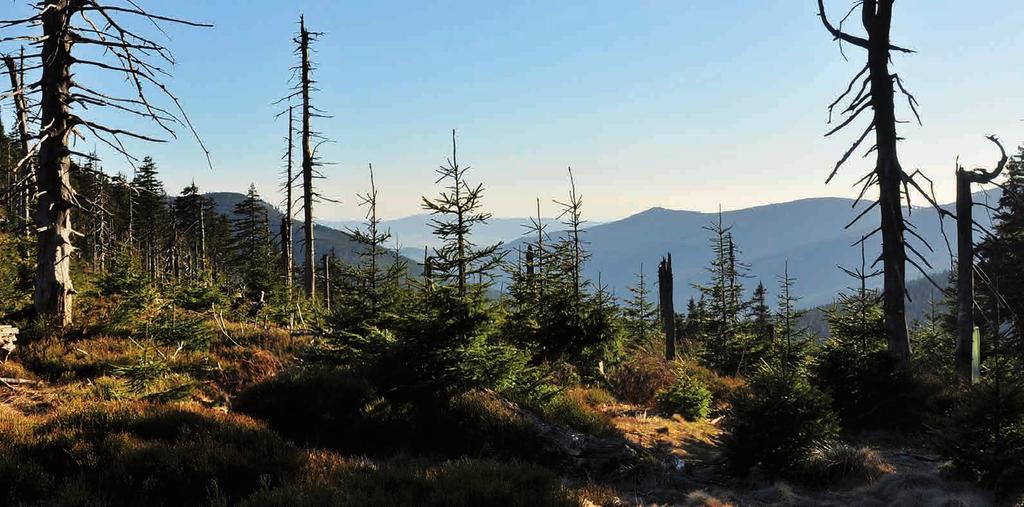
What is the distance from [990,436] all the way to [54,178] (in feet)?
57.5

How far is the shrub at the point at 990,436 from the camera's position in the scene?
6.46 metres

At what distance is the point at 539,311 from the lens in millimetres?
14875

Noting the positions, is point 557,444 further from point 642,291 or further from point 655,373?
point 642,291

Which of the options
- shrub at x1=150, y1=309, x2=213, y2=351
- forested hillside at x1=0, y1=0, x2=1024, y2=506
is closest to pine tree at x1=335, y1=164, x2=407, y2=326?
forested hillside at x1=0, y1=0, x2=1024, y2=506

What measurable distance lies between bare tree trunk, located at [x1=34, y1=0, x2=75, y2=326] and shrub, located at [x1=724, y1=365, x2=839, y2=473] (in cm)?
1428

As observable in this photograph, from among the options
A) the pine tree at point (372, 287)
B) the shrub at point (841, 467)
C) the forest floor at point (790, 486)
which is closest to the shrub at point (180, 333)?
the pine tree at point (372, 287)

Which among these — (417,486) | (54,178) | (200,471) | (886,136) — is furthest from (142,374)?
(886,136)

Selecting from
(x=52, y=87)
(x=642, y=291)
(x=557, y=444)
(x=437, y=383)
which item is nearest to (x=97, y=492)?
(x=437, y=383)

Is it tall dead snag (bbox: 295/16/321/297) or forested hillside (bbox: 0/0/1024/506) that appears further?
tall dead snag (bbox: 295/16/321/297)

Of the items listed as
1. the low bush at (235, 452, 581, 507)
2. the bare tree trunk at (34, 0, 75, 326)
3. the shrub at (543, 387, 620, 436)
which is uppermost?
the bare tree trunk at (34, 0, 75, 326)

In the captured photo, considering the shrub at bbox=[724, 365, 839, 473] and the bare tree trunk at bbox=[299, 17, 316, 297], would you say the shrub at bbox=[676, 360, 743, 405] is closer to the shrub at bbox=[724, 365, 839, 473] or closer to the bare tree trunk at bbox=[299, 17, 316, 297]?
the shrub at bbox=[724, 365, 839, 473]

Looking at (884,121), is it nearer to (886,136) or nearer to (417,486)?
(886,136)

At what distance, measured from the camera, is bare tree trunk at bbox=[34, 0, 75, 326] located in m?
11.0

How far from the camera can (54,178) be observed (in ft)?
37.6
